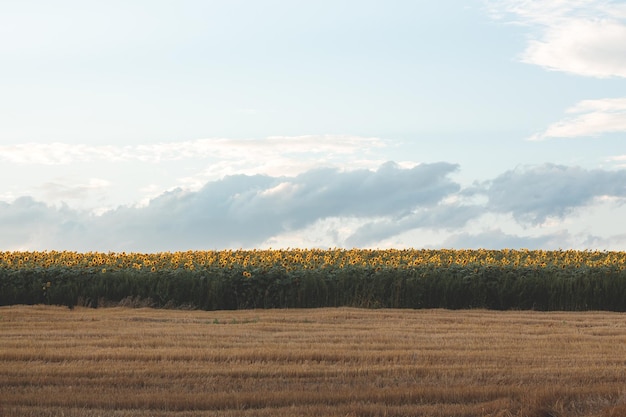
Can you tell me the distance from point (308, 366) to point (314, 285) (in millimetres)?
10649

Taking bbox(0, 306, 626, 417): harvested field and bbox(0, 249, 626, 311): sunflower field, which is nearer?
bbox(0, 306, 626, 417): harvested field

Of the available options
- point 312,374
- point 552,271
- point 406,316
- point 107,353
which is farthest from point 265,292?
point 312,374

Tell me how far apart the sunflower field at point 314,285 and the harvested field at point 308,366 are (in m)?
3.62

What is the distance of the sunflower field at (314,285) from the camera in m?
21.8

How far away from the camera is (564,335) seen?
50.2 ft

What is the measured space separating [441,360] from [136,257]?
53.8 ft

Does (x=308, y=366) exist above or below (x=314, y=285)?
below

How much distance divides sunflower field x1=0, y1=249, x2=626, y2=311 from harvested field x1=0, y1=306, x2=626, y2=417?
362 cm

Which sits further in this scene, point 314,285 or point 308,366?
point 314,285

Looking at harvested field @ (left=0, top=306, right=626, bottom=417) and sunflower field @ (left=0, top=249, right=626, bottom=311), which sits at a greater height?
sunflower field @ (left=0, top=249, right=626, bottom=311)

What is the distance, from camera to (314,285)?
21891 millimetres

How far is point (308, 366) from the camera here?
11.2 m

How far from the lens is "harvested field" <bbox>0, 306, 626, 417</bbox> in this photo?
29.3 ft

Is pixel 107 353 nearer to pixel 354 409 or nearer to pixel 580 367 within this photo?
pixel 354 409
